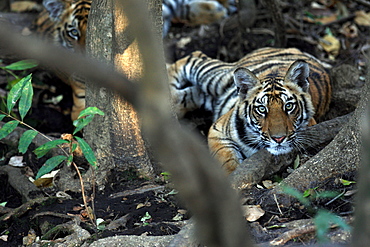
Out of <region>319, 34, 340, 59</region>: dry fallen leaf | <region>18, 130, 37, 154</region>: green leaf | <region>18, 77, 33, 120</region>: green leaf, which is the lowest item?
<region>319, 34, 340, 59</region>: dry fallen leaf

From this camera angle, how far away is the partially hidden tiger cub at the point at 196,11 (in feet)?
23.1

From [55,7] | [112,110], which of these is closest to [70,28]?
[55,7]

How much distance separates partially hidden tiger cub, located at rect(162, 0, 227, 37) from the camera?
7055 mm

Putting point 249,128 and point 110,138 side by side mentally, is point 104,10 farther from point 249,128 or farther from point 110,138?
point 249,128

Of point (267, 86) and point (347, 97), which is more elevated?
point (267, 86)

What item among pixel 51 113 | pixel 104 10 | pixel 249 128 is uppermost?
A: pixel 104 10

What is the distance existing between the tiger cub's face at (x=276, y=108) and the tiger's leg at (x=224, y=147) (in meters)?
0.17

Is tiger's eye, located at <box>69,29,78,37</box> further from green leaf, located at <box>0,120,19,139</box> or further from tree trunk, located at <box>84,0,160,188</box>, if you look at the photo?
green leaf, located at <box>0,120,19,139</box>

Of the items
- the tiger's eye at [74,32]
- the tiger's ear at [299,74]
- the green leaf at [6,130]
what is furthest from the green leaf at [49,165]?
the tiger's eye at [74,32]

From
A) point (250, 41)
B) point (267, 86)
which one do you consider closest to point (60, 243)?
point (267, 86)

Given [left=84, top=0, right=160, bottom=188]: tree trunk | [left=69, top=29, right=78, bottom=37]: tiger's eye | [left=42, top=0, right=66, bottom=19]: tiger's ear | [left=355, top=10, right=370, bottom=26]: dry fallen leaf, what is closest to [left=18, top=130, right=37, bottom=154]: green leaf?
[left=84, top=0, right=160, bottom=188]: tree trunk

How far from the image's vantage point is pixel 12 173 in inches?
146

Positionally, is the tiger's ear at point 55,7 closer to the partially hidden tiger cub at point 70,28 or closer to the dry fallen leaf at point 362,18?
the partially hidden tiger cub at point 70,28

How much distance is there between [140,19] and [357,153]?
217 cm
